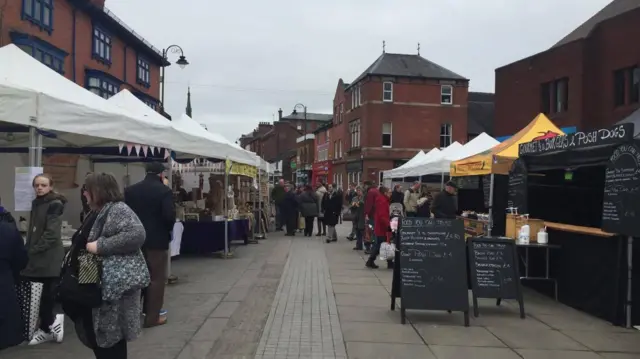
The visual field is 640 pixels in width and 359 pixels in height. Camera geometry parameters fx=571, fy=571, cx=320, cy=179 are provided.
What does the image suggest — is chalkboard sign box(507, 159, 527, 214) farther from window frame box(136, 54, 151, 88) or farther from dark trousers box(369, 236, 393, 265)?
window frame box(136, 54, 151, 88)

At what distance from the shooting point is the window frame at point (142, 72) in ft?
103

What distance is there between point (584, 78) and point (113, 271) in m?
26.0

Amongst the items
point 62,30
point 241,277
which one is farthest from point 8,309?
point 62,30

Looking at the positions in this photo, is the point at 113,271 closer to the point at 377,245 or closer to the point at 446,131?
the point at 377,245

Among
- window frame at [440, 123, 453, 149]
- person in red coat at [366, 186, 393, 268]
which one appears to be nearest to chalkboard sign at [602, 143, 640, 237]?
person in red coat at [366, 186, 393, 268]

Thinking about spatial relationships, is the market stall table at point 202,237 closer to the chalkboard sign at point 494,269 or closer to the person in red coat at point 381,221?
the person in red coat at point 381,221

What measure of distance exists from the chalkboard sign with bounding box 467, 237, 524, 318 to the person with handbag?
4.88 m

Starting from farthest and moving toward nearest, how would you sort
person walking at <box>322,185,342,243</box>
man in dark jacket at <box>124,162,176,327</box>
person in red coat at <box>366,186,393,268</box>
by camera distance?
person walking at <box>322,185,342,243</box> → person in red coat at <box>366,186,393,268</box> → man in dark jacket at <box>124,162,176,327</box>

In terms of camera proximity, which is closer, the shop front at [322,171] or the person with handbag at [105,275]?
the person with handbag at [105,275]

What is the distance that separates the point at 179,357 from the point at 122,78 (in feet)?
84.1

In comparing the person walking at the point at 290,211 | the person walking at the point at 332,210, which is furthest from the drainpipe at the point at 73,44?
the person walking at the point at 332,210

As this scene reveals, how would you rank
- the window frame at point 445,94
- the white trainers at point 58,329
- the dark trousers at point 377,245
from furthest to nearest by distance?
the window frame at point 445,94 < the dark trousers at point 377,245 < the white trainers at point 58,329

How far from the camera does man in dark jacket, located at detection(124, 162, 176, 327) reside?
6602mm

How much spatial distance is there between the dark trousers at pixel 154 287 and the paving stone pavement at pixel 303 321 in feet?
4.41
